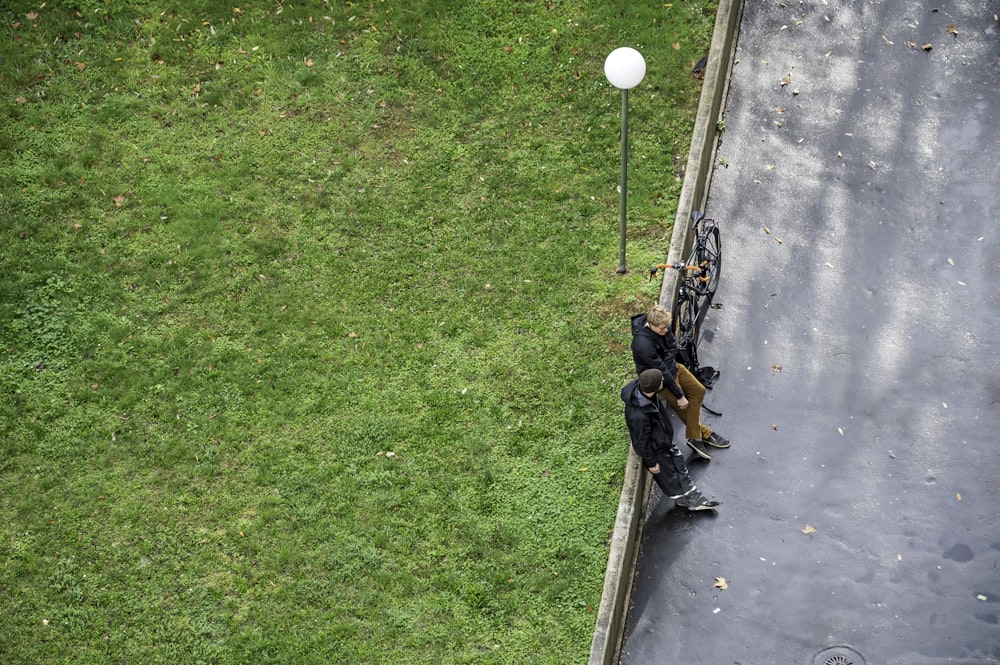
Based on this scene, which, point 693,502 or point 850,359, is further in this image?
point 850,359

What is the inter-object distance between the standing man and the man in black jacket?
0.20m

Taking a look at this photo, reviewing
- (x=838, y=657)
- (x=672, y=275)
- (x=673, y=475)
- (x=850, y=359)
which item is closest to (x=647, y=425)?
(x=673, y=475)

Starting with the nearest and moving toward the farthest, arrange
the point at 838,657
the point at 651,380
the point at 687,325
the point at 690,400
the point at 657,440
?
the point at 838,657, the point at 651,380, the point at 657,440, the point at 690,400, the point at 687,325

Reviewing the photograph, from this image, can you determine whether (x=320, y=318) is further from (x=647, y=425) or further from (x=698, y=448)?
(x=698, y=448)

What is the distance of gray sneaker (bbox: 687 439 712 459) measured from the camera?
9.64 m

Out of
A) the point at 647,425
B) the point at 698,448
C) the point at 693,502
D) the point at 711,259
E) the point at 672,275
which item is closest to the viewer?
the point at 647,425

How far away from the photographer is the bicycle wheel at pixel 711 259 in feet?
35.0

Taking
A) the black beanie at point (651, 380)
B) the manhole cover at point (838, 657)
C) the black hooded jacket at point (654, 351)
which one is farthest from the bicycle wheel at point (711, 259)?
the manhole cover at point (838, 657)

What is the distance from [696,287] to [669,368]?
4.85ft

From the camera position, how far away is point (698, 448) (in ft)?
31.7

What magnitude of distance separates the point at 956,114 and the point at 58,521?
11.4 meters

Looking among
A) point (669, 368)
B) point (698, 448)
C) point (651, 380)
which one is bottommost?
point (698, 448)

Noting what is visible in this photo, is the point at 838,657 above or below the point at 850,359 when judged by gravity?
below

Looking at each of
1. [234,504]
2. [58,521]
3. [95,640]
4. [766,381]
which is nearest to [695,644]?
[766,381]
